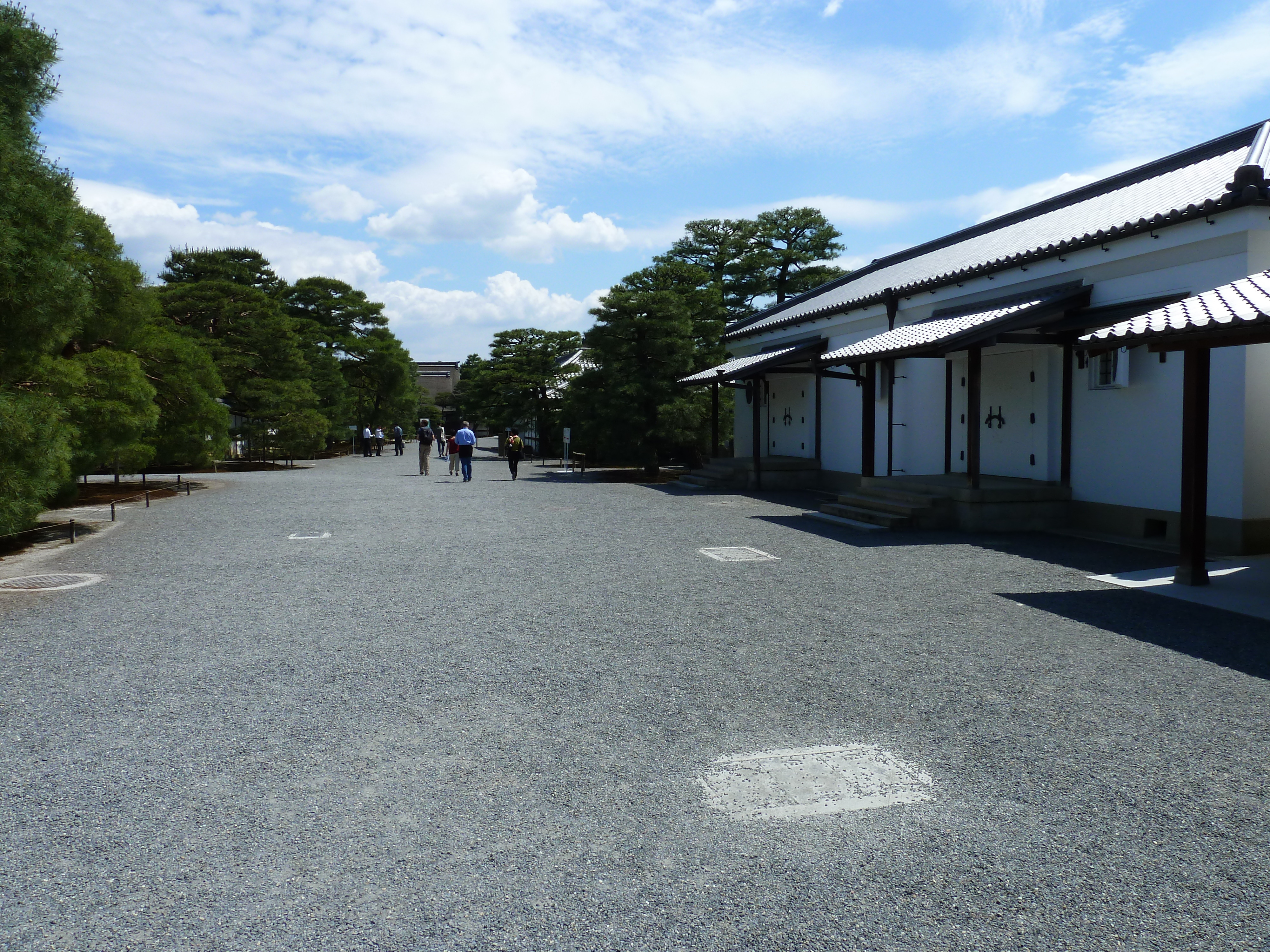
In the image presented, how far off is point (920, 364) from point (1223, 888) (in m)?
14.2

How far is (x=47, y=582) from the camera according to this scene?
8.48m

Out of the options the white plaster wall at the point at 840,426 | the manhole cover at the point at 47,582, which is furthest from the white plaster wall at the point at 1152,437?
the manhole cover at the point at 47,582

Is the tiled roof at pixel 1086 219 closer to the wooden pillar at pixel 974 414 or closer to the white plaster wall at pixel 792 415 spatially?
the white plaster wall at pixel 792 415

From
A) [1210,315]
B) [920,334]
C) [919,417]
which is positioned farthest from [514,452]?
[1210,315]

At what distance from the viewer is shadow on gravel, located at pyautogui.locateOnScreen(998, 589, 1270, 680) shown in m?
5.64

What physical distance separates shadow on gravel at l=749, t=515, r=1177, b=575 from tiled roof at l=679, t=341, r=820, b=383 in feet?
21.8

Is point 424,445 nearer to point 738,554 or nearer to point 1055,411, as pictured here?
point 738,554

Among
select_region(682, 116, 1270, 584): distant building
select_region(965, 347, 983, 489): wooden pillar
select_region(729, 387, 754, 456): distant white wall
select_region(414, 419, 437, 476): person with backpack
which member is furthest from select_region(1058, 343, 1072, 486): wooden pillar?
select_region(414, 419, 437, 476): person with backpack

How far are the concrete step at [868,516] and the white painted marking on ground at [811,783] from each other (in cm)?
826

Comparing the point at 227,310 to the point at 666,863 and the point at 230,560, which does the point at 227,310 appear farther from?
the point at 666,863

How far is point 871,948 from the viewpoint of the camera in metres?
2.58

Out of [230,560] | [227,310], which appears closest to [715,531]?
[230,560]

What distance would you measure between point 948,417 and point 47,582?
534 inches

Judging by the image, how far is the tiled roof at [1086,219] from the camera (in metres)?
10.1
